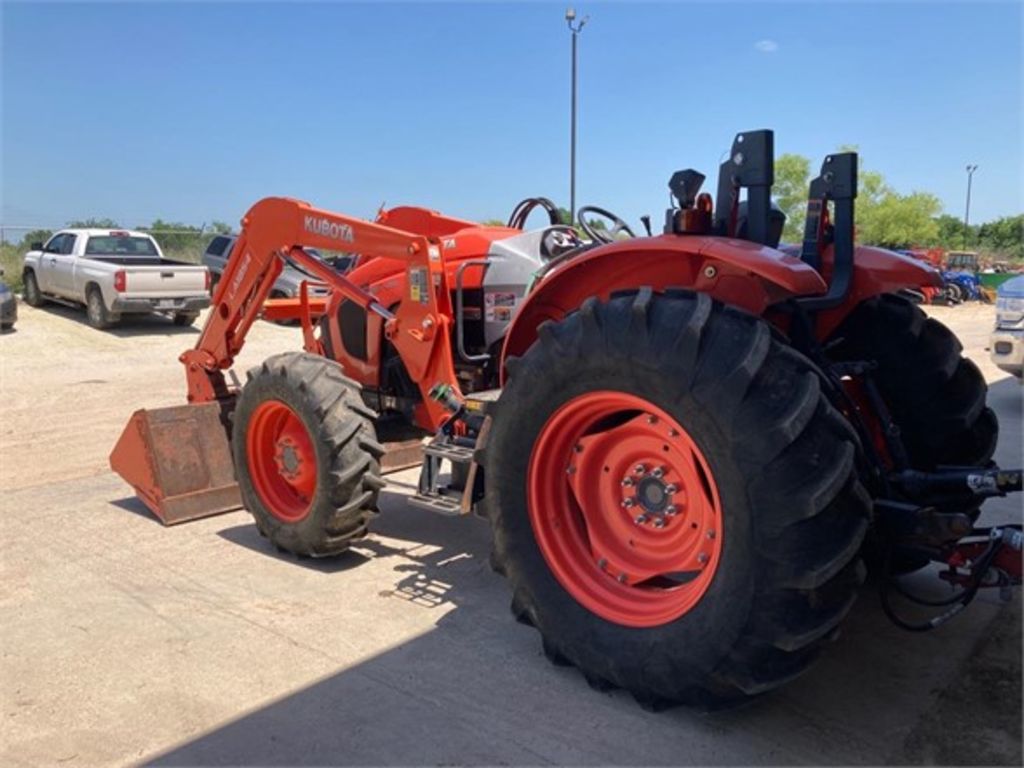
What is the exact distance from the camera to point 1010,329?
902cm

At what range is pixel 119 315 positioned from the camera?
15992 mm

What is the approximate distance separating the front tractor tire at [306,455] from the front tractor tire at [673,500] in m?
1.28

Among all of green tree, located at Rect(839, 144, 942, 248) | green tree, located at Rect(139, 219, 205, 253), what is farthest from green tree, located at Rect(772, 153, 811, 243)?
green tree, located at Rect(139, 219, 205, 253)

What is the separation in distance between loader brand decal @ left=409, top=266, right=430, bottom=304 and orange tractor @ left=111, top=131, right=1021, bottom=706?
0.02 m

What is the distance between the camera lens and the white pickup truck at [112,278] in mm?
15680

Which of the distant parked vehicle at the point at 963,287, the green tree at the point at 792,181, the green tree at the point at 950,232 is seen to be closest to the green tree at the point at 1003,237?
the green tree at the point at 950,232

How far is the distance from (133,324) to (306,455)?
1379 centimetres

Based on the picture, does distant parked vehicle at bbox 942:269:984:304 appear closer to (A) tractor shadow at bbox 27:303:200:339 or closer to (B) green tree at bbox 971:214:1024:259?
(A) tractor shadow at bbox 27:303:200:339

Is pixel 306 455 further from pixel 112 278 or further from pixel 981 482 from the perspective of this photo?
Answer: pixel 112 278

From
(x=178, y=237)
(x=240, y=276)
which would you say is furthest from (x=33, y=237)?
(x=240, y=276)

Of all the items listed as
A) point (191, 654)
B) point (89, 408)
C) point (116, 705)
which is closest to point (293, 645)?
point (191, 654)

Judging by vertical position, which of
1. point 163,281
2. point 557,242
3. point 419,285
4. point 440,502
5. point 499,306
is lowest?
point 440,502

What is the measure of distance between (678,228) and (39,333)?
15265 millimetres

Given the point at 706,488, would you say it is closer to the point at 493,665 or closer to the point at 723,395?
the point at 723,395
